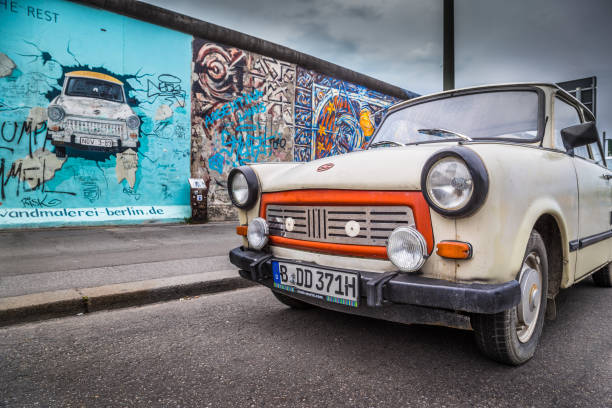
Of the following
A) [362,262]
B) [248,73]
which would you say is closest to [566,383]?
[362,262]

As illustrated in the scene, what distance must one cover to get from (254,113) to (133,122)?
286 centimetres

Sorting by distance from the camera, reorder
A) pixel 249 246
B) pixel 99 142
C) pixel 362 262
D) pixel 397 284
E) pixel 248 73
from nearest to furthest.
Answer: pixel 397 284
pixel 362 262
pixel 249 246
pixel 99 142
pixel 248 73

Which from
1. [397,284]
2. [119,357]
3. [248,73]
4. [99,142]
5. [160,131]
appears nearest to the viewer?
[397,284]

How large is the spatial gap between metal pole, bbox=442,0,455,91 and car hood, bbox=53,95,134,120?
6034 mm

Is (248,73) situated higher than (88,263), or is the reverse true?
(248,73)

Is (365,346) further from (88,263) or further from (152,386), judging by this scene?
(88,263)

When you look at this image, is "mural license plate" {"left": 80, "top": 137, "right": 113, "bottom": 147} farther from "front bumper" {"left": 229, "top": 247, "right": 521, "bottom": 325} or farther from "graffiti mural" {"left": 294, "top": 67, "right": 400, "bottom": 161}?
"front bumper" {"left": 229, "top": 247, "right": 521, "bottom": 325}

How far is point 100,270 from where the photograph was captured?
400 centimetres

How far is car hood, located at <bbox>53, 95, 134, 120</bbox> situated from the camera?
23.1 feet

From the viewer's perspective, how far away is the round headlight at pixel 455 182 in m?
1.68

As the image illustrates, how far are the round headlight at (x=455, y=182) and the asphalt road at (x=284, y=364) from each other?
858mm

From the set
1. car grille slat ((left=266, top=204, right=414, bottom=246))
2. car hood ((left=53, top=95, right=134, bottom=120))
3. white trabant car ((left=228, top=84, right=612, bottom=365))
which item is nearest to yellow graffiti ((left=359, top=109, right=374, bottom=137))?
car hood ((left=53, top=95, right=134, bottom=120))

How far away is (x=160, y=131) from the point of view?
8094mm

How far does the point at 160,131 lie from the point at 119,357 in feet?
21.8
